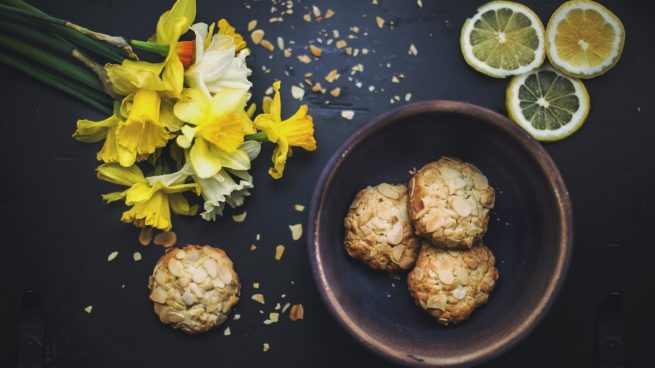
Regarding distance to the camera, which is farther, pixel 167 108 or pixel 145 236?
pixel 145 236

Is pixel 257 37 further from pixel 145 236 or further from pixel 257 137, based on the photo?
pixel 145 236

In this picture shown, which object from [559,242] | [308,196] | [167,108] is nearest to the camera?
[559,242]

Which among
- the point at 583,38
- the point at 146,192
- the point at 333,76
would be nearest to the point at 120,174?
the point at 146,192

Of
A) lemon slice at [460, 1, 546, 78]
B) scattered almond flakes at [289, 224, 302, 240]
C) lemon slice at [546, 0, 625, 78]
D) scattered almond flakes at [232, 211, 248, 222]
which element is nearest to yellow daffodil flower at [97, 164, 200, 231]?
scattered almond flakes at [232, 211, 248, 222]

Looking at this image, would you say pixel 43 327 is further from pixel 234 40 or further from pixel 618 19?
pixel 618 19

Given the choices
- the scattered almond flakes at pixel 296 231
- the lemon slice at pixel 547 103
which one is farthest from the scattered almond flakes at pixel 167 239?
the lemon slice at pixel 547 103

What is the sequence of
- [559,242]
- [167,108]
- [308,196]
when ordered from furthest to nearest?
[308,196] < [167,108] < [559,242]
